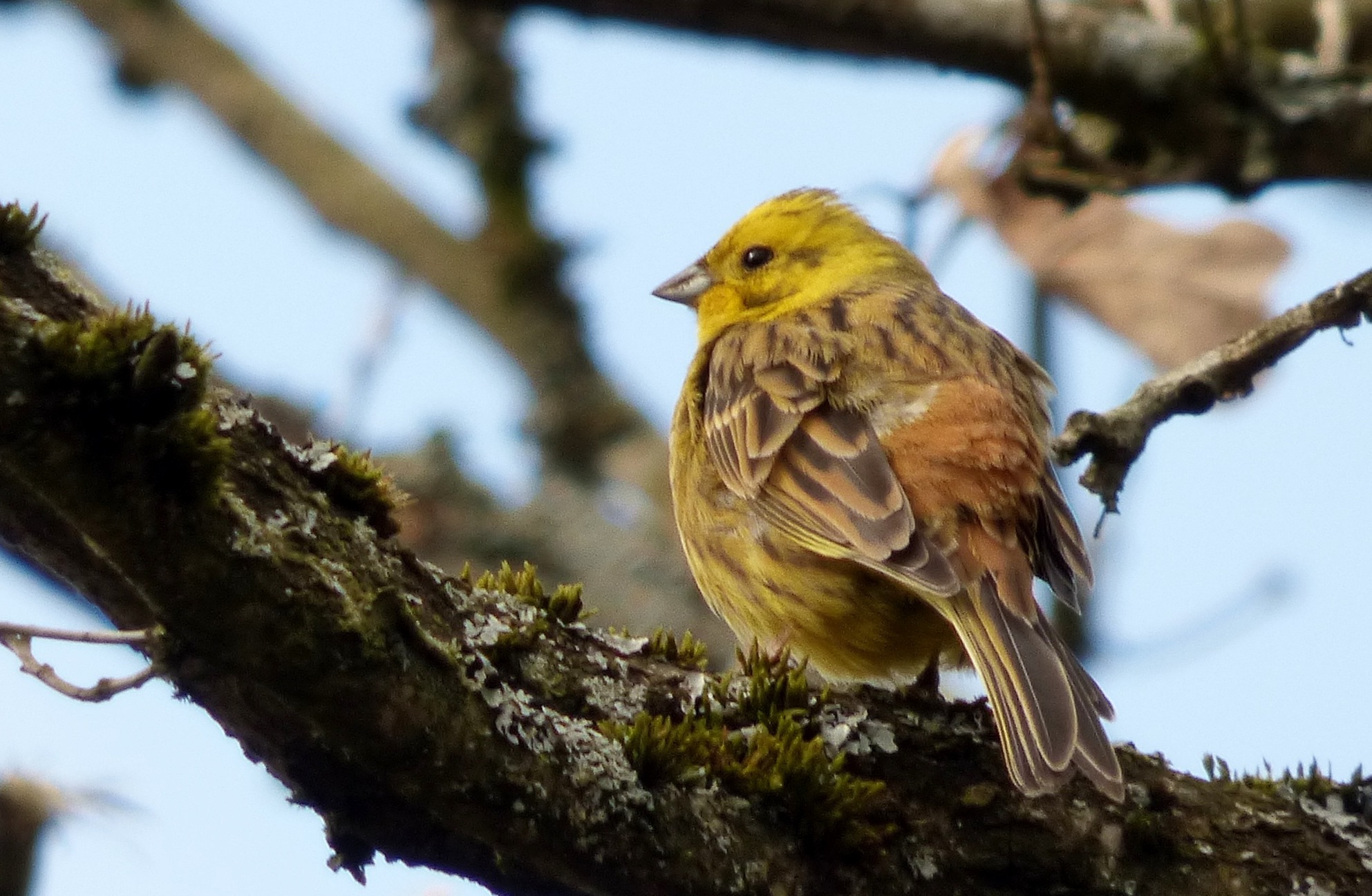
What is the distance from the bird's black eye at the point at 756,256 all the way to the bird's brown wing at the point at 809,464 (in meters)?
0.82

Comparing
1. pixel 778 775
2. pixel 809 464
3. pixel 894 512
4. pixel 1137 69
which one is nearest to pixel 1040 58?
pixel 1137 69

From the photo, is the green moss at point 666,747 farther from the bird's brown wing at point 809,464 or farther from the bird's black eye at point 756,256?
the bird's black eye at point 756,256

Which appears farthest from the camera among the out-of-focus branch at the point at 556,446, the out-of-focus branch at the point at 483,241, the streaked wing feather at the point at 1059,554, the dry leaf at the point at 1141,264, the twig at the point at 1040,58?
the out-of-focus branch at the point at 483,241

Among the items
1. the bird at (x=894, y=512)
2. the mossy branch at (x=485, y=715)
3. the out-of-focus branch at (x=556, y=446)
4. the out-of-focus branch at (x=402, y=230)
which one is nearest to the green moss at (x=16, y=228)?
the mossy branch at (x=485, y=715)

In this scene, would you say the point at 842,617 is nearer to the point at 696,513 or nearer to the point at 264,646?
the point at 696,513

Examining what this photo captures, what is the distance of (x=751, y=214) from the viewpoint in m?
5.71

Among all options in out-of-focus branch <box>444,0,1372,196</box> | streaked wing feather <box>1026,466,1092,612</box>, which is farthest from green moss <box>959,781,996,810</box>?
out-of-focus branch <box>444,0,1372,196</box>

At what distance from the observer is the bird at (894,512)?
3.38 meters

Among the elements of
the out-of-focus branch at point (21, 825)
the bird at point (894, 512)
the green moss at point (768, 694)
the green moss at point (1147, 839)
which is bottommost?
the out-of-focus branch at point (21, 825)

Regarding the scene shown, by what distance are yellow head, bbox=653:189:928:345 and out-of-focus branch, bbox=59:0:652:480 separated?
4.73ft

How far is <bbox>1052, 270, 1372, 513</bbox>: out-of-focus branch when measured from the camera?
10.5 ft

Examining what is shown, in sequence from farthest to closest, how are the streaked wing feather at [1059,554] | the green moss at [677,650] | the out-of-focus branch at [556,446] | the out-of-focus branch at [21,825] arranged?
the out-of-focus branch at [556,446] → the streaked wing feather at [1059,554] → the green moss at [677,650] → the out-of-focus branch at [21,825]

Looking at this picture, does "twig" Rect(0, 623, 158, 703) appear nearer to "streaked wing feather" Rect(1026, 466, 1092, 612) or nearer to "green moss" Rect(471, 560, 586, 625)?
"green moss" Rect(471, 560, 586, 625)

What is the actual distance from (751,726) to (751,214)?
9.82ft
